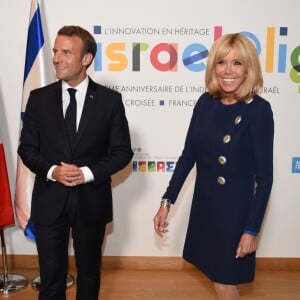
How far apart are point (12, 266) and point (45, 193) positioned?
153cm

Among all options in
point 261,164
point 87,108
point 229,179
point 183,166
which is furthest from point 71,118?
point 261,164

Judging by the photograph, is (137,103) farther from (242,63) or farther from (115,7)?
(242,63)

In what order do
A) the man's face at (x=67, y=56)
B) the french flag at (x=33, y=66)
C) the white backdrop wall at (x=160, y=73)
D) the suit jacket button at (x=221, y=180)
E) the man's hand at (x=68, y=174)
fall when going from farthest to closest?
the white backdrop wall at (x=160, y=73) → the french flag at (x=33, y=66) → the man's face at (x=67, y=56) → the man's hand at (x=68, y=174) → the suit jacket button at (x=221, y=180)

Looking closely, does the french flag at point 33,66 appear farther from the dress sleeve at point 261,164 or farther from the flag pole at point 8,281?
the dress sleeve at point 261,164

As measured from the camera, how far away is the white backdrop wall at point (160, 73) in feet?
10.4

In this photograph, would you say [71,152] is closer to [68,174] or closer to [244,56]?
[68,174]

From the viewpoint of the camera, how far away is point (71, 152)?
7.29 feet

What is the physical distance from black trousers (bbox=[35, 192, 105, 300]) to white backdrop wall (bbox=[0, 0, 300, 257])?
100cm

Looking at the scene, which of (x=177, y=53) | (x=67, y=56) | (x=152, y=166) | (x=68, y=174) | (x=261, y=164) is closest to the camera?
(x=261, y=164)

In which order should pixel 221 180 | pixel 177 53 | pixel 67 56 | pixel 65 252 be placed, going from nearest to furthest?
pixel 221 180 < pixel 67 56 < pixel 65 252 < pixel 177 53

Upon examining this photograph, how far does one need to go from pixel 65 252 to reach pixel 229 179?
3.43 ft

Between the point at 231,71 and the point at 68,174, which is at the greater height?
the point at 231,71

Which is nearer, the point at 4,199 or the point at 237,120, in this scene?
the point at 237,120

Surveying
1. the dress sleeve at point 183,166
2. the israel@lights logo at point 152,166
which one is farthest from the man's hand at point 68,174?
the israel@lights logo at point 152,166
